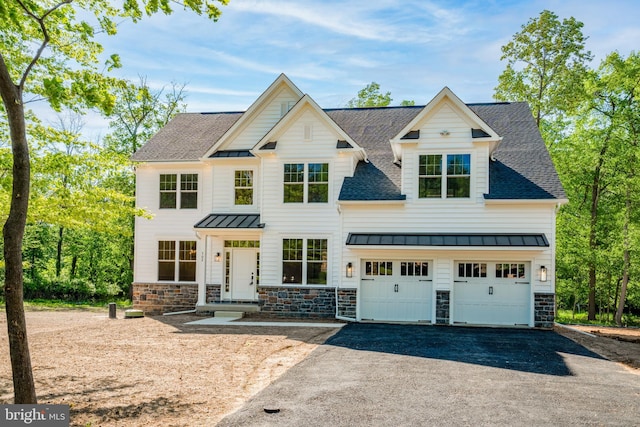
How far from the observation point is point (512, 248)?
15.9 m

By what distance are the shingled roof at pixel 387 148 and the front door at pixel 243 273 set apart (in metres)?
4.04

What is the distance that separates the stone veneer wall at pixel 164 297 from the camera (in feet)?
66.5

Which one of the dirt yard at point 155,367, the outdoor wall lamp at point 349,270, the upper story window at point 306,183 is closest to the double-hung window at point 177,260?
the dirt yard at point 155,367

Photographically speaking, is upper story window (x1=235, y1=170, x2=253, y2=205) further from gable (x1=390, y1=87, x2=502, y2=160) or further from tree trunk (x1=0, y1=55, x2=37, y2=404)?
tree trunk (x1=0, y1=55, x2=37, y2=404)

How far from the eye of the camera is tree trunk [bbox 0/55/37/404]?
20.3ft

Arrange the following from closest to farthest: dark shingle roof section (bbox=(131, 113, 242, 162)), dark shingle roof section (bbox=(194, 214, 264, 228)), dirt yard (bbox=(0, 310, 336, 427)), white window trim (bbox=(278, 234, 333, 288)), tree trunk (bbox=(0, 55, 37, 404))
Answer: tree trunk (bbox=(0, 55, 37, 404)) < dirt yard (bbox=(0, 310, 336, 427)) < white window trim (bbox=(278, 234, 333, 288)) < dark shingle roof section (bbox=(194, 214, 264, 228)) < dark shingle roof section (bbox=(131, 113, 242, 162))

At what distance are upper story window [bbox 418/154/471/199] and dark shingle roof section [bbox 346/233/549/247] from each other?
4.44ft

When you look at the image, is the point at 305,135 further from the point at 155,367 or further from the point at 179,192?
the point at 155,367

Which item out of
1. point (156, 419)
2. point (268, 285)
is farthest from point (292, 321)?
point (156, 419)

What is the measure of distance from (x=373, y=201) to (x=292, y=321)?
4739 millimetres

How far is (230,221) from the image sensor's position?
19000 mm

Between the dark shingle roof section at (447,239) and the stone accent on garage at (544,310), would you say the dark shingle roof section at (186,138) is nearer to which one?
the dark shingle roof section at (447,239)

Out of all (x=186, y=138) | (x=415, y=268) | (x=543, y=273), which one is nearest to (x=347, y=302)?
(x=415, y=268)

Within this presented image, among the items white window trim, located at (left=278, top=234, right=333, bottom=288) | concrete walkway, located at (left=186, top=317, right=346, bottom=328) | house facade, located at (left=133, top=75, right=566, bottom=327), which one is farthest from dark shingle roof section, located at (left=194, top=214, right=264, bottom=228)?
concrete walkway, located at (left=186, top=317, right=346, bottom=328)
